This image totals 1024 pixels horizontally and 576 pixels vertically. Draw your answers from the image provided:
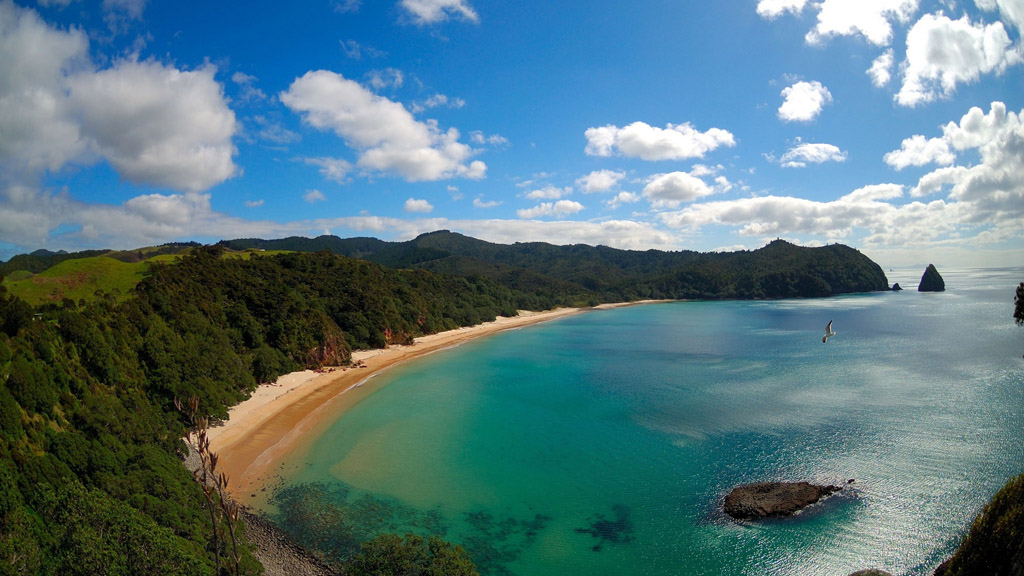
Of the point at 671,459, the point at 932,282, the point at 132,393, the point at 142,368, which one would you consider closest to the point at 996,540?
the point at 671,459

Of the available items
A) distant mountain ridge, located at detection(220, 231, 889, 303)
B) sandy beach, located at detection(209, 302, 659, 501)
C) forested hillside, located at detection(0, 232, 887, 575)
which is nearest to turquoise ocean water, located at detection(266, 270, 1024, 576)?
sandy beach, located at detection(209, 302, 659, 501)

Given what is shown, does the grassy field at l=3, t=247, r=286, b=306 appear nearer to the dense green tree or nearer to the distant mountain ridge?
the dense green tree

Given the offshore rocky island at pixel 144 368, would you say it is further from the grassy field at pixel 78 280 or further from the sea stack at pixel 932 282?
the sea stack at pixel 932 282

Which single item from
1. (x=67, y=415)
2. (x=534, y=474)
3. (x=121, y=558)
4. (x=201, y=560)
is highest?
(x=67, y=415)

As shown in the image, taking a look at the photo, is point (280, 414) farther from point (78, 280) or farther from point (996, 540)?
point (996, 540)

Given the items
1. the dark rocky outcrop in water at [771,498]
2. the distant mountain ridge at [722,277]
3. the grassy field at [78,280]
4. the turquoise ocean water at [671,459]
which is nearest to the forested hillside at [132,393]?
the grassy field at [78,280]

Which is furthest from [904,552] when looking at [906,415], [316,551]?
[316,551]

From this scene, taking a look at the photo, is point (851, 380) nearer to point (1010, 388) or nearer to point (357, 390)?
point (1010, 388)
